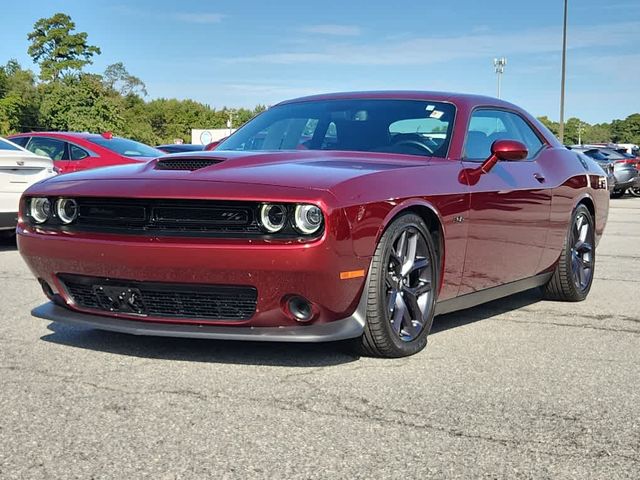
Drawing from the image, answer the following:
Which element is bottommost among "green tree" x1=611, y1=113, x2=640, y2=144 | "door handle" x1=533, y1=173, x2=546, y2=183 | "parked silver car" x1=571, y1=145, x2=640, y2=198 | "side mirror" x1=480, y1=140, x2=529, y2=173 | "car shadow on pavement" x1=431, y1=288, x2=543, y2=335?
"green tree" x1=611, y1=113, x2=640, y2=144

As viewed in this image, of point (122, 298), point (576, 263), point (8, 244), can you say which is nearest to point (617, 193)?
point (8, 244)

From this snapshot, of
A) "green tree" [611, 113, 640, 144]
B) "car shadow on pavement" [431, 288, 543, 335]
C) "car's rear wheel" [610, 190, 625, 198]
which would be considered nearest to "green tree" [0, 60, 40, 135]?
"car's rear wheel" [610, 190, 625, 198]

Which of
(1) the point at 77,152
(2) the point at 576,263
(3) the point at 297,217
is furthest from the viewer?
(1) the point at 77,152

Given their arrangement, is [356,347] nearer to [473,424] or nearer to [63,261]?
[473,424]

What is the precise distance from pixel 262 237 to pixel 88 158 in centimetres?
872

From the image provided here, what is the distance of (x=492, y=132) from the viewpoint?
5566mm

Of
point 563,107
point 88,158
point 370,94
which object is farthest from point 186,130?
point 370,94

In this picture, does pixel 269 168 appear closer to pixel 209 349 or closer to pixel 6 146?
pixel 209 349

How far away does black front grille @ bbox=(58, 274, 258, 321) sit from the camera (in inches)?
153

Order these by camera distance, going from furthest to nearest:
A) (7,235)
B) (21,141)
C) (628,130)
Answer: (628,130), (21,141), (7,235)

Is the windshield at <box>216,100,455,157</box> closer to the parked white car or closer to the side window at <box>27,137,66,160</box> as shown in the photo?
the parked white car

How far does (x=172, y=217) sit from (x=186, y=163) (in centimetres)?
56

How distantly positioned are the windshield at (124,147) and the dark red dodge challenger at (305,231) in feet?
23.2

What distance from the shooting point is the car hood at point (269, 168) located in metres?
3.94
